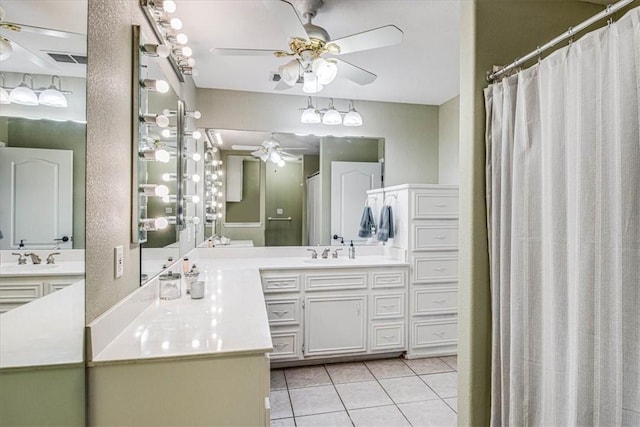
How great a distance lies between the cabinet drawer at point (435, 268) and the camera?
316 cm

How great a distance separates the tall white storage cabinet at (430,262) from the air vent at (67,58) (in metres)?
2.58

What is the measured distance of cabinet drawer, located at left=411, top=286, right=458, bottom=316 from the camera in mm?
3170

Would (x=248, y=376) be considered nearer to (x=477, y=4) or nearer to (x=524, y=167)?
(x=524, y=167)

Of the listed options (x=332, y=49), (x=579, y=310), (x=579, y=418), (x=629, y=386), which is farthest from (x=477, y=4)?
(x=579, y=418)

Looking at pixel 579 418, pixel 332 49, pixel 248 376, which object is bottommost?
pixel 579 418

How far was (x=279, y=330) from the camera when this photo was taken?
286 cm

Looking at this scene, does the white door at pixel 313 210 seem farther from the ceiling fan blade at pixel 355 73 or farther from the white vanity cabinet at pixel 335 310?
the ceiling fan blade at pixel 355 73

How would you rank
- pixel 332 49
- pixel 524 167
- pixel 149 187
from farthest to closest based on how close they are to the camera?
pixel 332 49, pixel 149 187, pixel 524 167

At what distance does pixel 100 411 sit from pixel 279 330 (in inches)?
71.6

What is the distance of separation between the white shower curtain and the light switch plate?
1573 millimetres

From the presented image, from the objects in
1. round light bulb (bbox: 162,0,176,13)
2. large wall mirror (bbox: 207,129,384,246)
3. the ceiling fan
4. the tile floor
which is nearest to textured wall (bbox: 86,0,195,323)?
round light bulb (bbox: 162,0,176,13)

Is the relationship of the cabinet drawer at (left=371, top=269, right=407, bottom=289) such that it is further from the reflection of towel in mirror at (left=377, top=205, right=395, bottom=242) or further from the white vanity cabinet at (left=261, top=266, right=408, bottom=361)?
the reflection of towel in mirror at (left=377, top=205, right=395, bottom=242)

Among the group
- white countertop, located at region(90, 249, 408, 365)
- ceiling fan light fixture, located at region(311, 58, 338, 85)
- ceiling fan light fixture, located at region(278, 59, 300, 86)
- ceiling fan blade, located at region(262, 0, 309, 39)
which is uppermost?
ceiling fan blade, located at region(262, 0, 309, 39)

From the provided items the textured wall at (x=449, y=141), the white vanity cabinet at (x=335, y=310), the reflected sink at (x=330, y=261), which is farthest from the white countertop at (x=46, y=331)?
the textured wall at (x=449, y=141)
